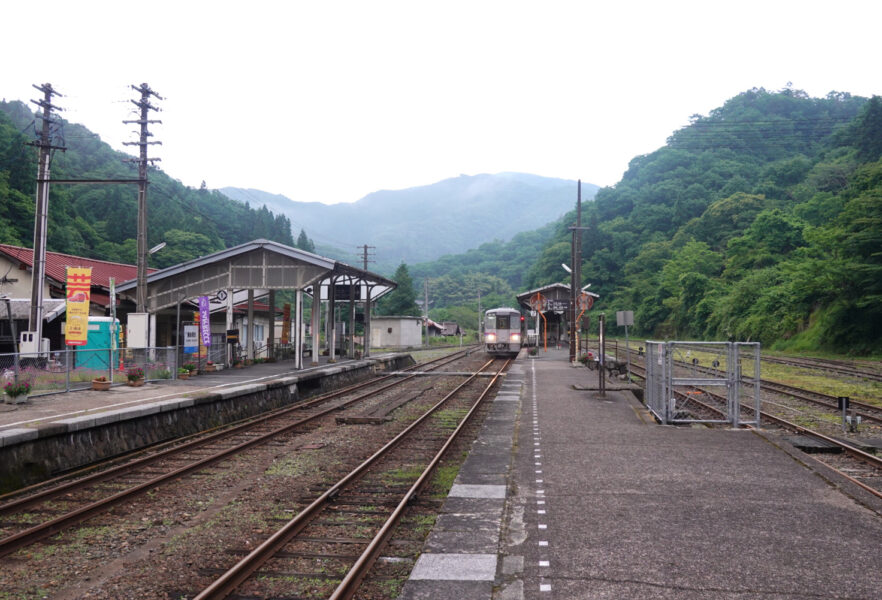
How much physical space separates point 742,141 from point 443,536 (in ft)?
346

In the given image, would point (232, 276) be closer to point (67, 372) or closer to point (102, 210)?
point (67, 372)

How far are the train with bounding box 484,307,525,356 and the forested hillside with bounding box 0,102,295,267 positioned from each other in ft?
75.3

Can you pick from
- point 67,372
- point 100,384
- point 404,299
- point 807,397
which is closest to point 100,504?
point 67,372

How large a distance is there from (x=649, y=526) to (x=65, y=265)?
29712 millimetres

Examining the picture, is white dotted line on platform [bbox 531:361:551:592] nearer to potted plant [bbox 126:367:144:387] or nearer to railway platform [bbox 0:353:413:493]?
railway platform [bbox 0:353:413:493]

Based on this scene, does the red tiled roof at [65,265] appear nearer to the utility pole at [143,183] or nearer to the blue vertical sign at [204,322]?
the blue vertical sign at [204,322]

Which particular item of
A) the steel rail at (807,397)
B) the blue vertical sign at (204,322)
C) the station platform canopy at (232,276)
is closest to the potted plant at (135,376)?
the blue vertical sign at (204,322)

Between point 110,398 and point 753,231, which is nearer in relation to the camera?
point 110,398

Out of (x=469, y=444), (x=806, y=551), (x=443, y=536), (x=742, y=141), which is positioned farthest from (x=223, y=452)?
(x=742, y=141)

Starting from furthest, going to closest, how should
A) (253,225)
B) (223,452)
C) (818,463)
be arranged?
(253,225)
(223,452)
(818,463)

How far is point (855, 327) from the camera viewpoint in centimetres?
3438

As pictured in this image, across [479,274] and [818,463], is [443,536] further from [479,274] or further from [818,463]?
[479,274]

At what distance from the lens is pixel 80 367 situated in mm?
16000

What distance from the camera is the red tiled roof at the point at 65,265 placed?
1094 inches
